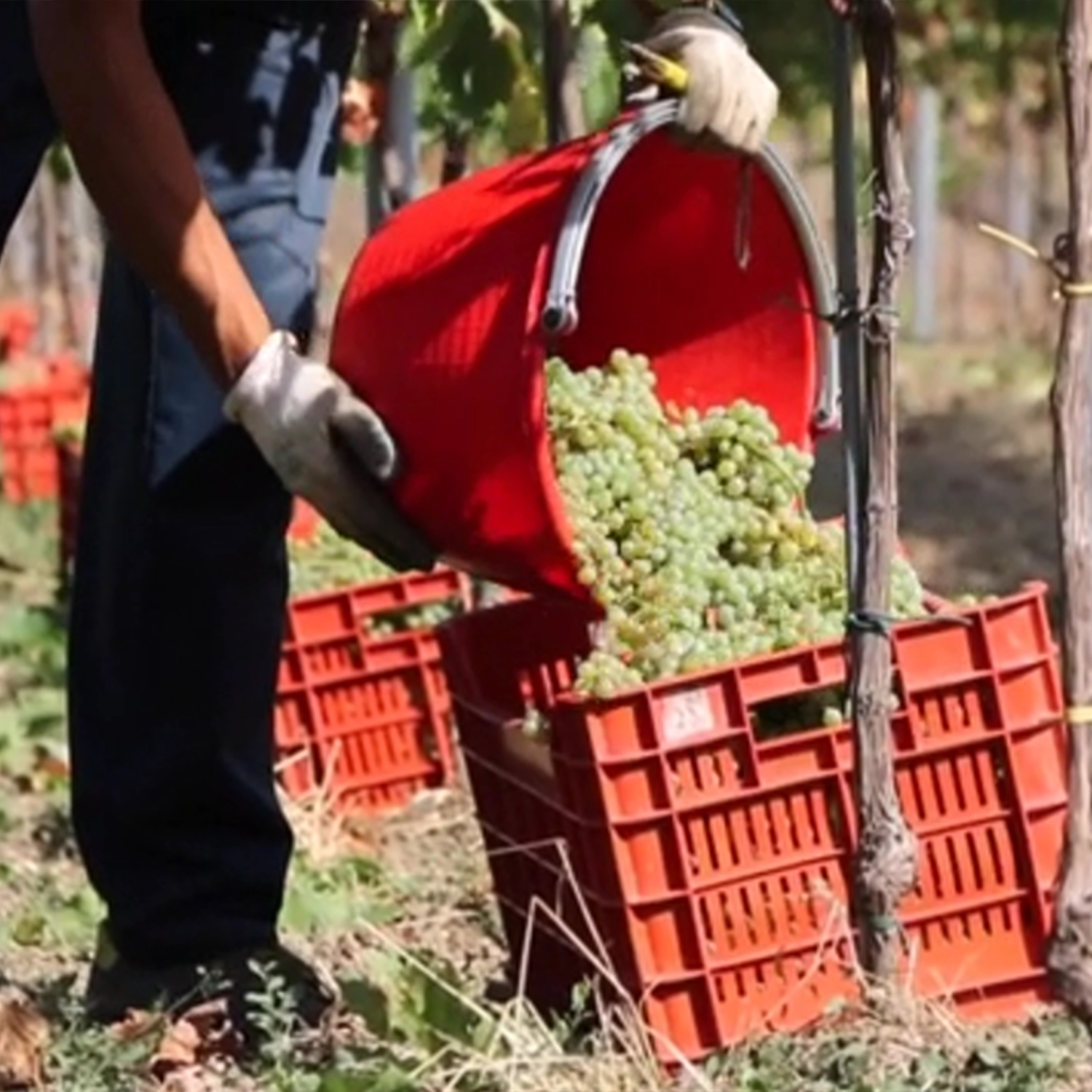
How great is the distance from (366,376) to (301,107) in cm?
51

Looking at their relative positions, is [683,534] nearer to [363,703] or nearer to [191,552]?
[191,552]

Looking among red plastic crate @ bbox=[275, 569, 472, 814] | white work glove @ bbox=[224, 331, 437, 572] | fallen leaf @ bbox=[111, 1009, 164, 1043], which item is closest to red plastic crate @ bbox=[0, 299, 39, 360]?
red plastic crate @ bbox=[275, 569, 472, 814]

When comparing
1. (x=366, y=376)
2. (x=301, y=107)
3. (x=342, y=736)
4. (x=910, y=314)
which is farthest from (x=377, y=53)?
(x=910, y=314)

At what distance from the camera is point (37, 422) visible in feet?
23.4

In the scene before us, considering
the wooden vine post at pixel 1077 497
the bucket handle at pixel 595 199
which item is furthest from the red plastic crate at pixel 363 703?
the wooden vine post at pixel 1077 497

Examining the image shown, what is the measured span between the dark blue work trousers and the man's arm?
0.39 m

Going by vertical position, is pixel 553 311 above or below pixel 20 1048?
above

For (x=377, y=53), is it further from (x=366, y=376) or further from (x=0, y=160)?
(x=366, y=376)

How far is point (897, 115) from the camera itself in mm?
3010

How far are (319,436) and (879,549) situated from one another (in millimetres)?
517

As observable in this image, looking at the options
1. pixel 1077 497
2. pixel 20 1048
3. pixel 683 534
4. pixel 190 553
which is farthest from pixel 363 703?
pixel 1077 497

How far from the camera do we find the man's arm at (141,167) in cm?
295

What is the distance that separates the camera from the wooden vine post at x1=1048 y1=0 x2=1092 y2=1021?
2936 millimetres

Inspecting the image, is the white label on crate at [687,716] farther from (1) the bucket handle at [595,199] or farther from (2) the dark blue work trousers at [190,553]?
(2) the dark blue work trousers at [190,553]
